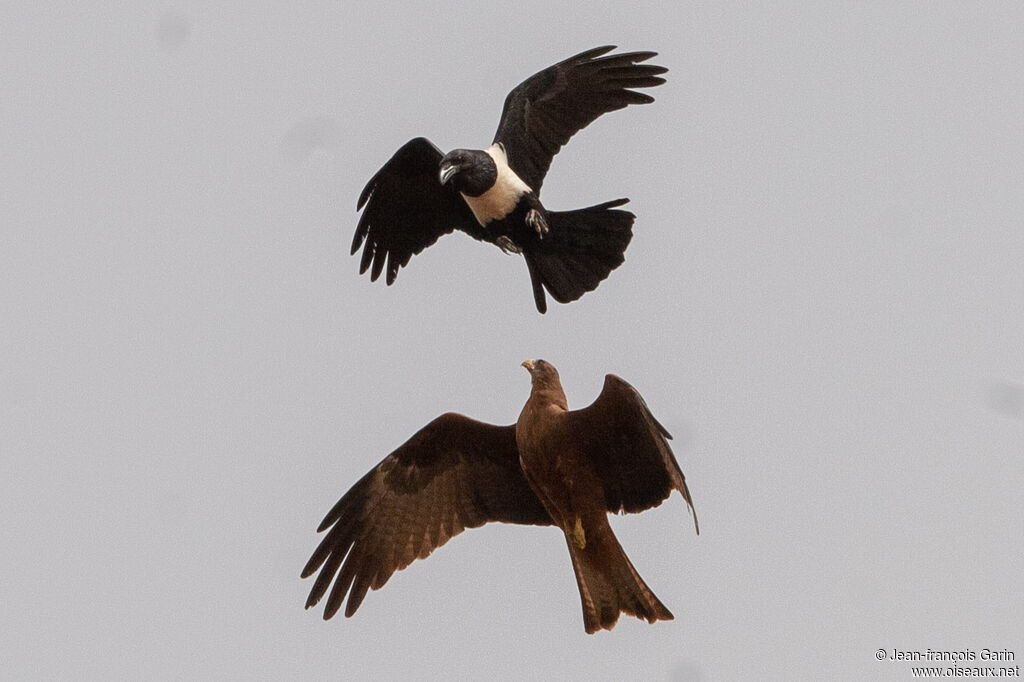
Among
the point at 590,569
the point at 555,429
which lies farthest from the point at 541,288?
the point at 590,569

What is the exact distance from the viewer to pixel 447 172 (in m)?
10.1

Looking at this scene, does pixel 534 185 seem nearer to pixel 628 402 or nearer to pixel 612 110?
pixel 612 110

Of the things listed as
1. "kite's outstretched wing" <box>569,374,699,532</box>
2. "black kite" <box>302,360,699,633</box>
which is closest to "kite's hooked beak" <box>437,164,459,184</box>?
"black kite" <box>302,360,699,633</box>

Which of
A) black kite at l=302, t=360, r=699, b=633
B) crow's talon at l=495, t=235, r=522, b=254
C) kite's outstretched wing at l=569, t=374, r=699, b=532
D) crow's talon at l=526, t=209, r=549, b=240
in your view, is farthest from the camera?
crow's talon at l=495, t=235, r=522, b=254

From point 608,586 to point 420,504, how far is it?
1.55 metres

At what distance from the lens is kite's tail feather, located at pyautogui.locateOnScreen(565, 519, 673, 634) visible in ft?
31.0

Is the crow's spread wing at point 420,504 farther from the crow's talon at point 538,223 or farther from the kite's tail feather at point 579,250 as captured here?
the crow's talon at point 538,223

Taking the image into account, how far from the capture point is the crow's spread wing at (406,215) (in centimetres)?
1072

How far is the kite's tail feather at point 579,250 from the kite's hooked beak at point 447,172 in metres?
0.76

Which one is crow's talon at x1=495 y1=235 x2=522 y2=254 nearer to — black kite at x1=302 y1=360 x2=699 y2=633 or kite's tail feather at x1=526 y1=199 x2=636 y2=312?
kite's tail feather at x1=526 y1=199 x2=636 y2=312

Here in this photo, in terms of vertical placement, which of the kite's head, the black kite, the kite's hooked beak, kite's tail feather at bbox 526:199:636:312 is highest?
the kite's hooked beak

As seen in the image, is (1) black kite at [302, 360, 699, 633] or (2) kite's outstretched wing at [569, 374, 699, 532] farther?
(1) black kite at [302, 360, 699, 633]

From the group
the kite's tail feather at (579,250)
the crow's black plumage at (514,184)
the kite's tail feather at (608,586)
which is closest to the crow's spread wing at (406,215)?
the crow's black plumage at (514,184)

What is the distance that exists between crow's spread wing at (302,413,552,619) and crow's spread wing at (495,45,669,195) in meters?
2.06
